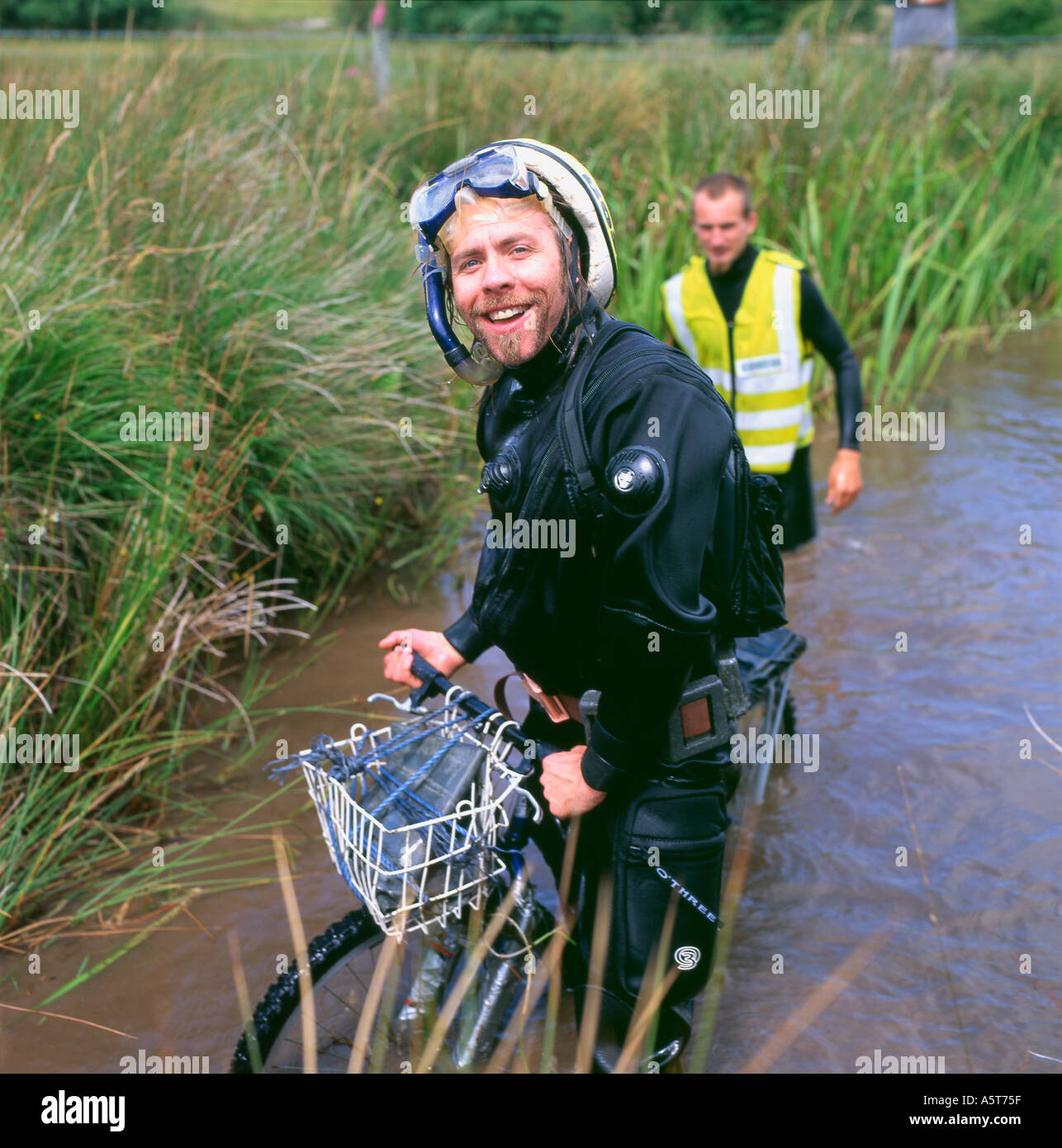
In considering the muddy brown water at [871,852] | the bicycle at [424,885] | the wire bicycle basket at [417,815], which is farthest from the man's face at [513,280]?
the muddy brown water at [871,852]

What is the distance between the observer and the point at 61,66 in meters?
6.73

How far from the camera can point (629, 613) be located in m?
2.08

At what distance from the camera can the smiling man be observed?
2.07m

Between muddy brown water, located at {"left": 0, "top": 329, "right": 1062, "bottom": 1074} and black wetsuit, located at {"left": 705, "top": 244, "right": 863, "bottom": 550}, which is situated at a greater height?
black wetsuit, located at {"left": 705, "top": 244, "right": 863, "bottom": 550}

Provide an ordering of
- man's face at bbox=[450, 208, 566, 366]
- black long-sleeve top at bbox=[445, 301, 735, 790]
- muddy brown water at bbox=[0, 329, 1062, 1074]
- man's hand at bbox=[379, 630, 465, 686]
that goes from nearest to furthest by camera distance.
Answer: black long-sleeve top at bbox=[445, 301, 735, 790] < man's face at bbox=[450, 208, 566, 366] < man's hand at bbox=[379, 630, 465, 686] < muddy brown water at bbox=[0, 329, 1062, 1074]

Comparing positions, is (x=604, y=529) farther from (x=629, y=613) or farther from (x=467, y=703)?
(x=467, y=703)

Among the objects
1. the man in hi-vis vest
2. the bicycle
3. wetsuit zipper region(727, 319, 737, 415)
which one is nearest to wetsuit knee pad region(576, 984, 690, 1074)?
the bicycle

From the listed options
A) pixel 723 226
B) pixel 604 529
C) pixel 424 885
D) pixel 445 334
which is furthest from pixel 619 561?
pixel 723 226

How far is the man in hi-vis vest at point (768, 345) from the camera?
4.62 m

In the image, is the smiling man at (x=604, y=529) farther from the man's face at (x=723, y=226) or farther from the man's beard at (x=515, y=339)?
the man's face at (x=723, y=226)

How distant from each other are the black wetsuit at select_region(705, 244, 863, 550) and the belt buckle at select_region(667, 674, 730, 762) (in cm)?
A: 233

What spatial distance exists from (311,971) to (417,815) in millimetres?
488

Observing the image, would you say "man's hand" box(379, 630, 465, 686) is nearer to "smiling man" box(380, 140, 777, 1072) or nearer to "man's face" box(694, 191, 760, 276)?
"smiling man" box(380, 140, 777, 1072)

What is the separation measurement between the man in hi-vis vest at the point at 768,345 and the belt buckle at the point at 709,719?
2.27 m
